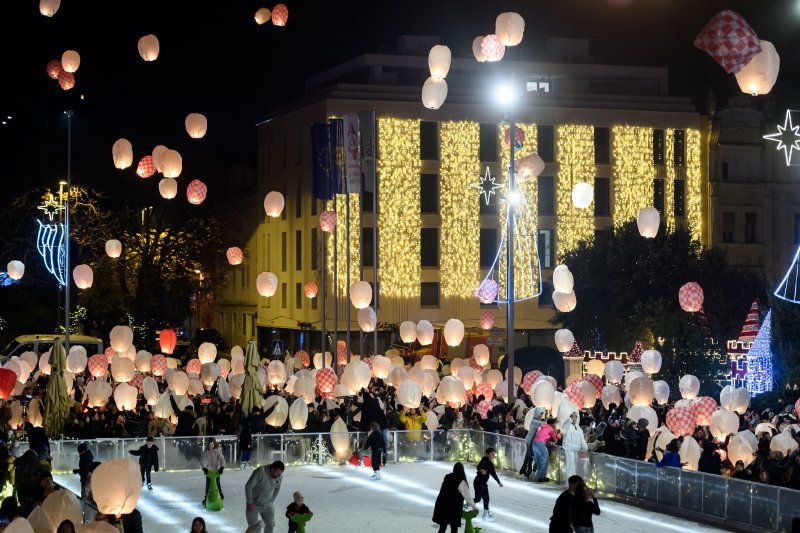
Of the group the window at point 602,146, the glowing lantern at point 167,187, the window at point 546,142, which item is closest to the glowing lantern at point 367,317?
the glowing lantern at point 167,187

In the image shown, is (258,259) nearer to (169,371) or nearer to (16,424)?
(169,371)

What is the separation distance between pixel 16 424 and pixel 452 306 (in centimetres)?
3581

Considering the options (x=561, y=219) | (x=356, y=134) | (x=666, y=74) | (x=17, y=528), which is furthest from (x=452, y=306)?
(x=17, y=528)

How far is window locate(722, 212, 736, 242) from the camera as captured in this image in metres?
66.3

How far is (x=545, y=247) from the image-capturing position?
217 feet

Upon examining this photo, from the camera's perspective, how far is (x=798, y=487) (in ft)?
66.6

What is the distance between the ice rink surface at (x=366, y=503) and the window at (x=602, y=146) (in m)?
39.9

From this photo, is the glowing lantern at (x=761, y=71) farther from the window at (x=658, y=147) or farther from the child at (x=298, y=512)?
the window at (x=658, y=147)

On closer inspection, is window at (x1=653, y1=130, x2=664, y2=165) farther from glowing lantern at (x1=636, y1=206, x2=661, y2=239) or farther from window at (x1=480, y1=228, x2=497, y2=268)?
glowing lantern at (x1=636, y1=206, x2=661, y2=239)

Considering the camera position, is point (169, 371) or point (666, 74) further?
point (666, 74)

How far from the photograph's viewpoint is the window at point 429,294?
64.6 meters

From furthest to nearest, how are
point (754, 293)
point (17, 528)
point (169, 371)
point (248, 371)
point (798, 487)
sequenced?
point (754, 293)
point (169, 371)
point (248, 371)
point (798, 487)
point (17, 528)

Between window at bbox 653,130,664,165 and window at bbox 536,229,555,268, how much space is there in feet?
19.7

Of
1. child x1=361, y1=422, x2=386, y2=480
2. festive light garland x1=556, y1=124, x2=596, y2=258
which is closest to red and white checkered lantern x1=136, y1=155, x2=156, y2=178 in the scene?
child x1=361, y1=422, x2=386, y2=480
